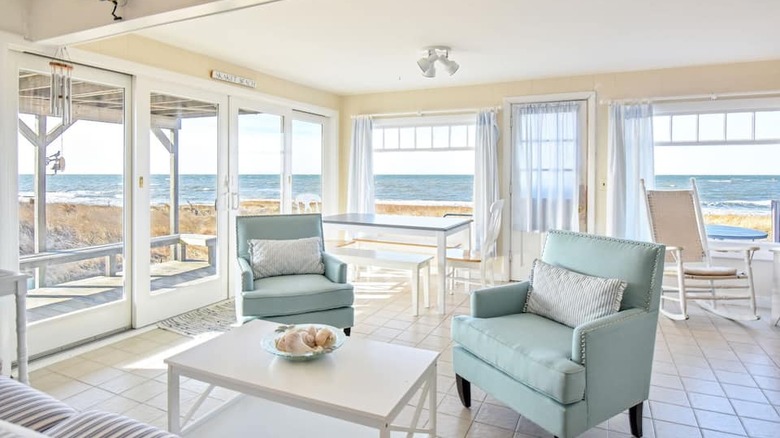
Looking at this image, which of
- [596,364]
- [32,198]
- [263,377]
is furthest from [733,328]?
[32,198]

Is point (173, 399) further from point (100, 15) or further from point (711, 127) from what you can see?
point (711, 127)

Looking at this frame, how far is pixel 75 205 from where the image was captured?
3277 mm

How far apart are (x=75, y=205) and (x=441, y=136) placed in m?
4.00

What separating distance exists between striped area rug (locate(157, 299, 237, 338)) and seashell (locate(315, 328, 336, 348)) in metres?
1.90

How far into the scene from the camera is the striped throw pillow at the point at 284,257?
3453 millimetres

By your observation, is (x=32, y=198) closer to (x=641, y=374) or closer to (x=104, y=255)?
(x=104, y=255)

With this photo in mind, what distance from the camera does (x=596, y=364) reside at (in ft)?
6.22

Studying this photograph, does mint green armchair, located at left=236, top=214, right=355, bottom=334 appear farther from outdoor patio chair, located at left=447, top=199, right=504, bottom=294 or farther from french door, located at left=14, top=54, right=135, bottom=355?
outdoor patio chair, located at left=447, top=199, right=504, bottom=294

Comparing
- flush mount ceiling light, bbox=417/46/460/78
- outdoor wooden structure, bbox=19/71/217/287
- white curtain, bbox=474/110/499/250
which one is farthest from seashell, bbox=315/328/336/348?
white curtain, bbox=474/110/499/250

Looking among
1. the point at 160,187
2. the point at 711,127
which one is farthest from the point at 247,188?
the point at 711,127

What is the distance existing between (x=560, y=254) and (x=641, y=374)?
718mm

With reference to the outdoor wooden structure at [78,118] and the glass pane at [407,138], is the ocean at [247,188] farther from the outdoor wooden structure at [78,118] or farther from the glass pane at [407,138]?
the glass pane at [407,138]

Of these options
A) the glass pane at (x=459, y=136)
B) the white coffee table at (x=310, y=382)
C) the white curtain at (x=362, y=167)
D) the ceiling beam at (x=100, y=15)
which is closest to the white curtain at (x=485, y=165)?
the glass pane at (x=459, y=136)

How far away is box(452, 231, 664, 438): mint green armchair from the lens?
1.86m
